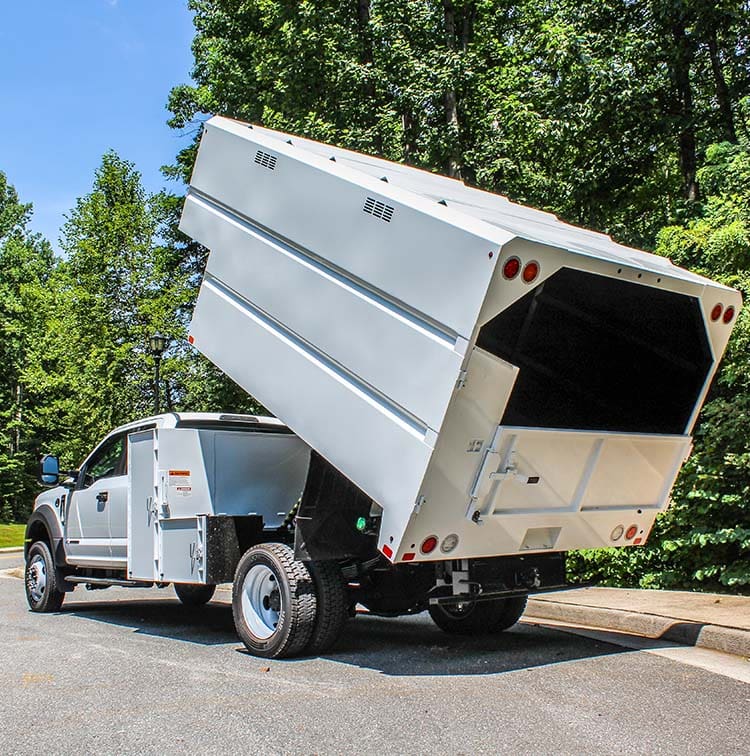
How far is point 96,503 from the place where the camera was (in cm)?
903

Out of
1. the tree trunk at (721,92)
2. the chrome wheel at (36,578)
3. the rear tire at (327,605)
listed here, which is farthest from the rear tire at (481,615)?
the tree trunk at (721,92)

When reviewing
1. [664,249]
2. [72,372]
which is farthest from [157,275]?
[664,249]

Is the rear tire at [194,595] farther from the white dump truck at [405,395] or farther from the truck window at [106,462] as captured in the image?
the white dump truck at [405,395]

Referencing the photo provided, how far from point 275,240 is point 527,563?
3048 mm

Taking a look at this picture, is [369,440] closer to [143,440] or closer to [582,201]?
[143,440]

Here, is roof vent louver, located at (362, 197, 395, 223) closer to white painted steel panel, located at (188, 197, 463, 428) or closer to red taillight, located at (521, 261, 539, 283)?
white painted steel panel, located at (188, 197, 463, 428)

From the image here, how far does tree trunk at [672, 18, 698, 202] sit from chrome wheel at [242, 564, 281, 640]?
937 cm

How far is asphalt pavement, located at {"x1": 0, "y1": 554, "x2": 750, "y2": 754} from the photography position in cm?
448

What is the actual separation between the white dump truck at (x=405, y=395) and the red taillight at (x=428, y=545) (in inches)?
2.1

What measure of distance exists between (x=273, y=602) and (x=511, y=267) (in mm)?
3195

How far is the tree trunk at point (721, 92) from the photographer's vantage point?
13405 mm

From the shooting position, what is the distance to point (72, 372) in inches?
1021

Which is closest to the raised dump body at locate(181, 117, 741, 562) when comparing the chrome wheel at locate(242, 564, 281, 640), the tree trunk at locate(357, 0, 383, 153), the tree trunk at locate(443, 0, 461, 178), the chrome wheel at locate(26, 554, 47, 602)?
the chrome wheel at locate(242, 564, 281, 640)

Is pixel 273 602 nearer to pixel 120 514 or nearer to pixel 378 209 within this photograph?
pixel 120 514
